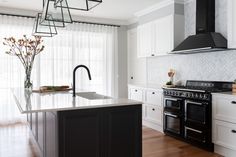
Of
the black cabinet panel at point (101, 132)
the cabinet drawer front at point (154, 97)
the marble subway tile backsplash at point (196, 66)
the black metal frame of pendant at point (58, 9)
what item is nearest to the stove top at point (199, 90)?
the marble subway tile backsplash at point (196, 66)

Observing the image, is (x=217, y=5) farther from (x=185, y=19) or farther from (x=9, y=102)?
(x=9, y=102)

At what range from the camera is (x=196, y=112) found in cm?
376

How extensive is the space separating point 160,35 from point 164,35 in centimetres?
14

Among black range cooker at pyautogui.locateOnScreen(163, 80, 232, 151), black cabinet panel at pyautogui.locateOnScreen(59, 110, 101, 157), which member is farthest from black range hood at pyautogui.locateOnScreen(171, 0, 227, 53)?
black cabinet panel at pyautogui.locateOnScreen(59, 110, 101, 157)

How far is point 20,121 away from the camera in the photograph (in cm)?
554

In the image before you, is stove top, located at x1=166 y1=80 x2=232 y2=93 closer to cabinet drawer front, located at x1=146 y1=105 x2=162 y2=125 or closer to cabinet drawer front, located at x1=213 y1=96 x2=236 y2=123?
cabinet drawer front, located at x1=213 y1=96 x2=236 y2=123

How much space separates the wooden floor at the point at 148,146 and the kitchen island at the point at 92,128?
127 centimetres

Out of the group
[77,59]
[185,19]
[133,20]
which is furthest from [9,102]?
[185,19]

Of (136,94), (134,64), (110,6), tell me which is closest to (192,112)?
(136,94)

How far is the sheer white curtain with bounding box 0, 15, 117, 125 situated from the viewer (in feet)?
18.0

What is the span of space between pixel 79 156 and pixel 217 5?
12.0ft

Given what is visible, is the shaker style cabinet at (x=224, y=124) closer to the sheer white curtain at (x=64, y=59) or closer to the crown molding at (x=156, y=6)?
the crown molding at (x=156, y=6)

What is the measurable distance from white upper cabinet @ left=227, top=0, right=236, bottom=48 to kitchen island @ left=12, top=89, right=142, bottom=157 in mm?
2115

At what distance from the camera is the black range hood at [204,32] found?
382 cm
